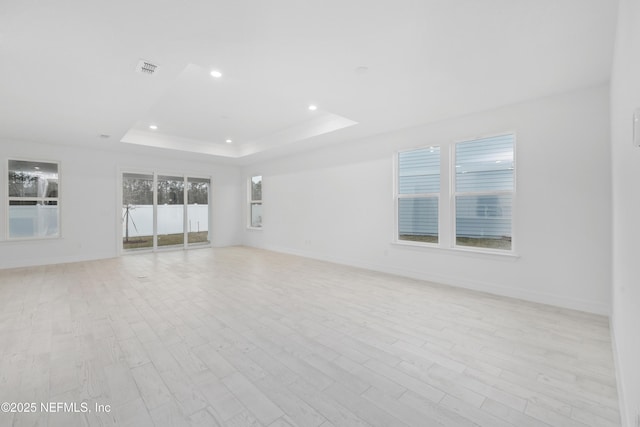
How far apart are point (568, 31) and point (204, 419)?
3.89 meters

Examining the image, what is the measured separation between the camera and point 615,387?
1936 millimetres

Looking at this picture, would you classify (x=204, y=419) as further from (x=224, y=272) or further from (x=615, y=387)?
(x=224, y=272)

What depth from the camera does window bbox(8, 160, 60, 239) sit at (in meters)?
5.88

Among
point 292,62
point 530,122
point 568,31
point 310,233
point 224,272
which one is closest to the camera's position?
point 568,31

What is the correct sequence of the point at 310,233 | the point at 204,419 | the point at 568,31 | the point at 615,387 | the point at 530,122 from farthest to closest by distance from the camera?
the point at 310,233 < the point at 530,122 < the point at 568,31 < the point at 615,387 < the point at 204,419

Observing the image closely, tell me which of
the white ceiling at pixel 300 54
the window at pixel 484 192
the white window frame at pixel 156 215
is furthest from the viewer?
the white window frame at pixel 156 215

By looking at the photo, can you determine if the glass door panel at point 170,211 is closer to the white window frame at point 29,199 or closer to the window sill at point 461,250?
the white window frame at point 29,199

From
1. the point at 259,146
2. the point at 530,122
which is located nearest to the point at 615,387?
the point at 530,122

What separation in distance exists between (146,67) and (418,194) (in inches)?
167

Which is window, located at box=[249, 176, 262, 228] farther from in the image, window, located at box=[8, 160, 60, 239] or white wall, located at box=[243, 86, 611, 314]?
window, located at box=[8, 160, 60, 239]

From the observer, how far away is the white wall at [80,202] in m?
5.85

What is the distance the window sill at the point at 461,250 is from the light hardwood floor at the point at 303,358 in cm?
59

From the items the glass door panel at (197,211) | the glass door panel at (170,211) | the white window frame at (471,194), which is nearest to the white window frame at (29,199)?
the glass door panel at (170,211)

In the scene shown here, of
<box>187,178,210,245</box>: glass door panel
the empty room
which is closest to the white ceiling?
the empty room
